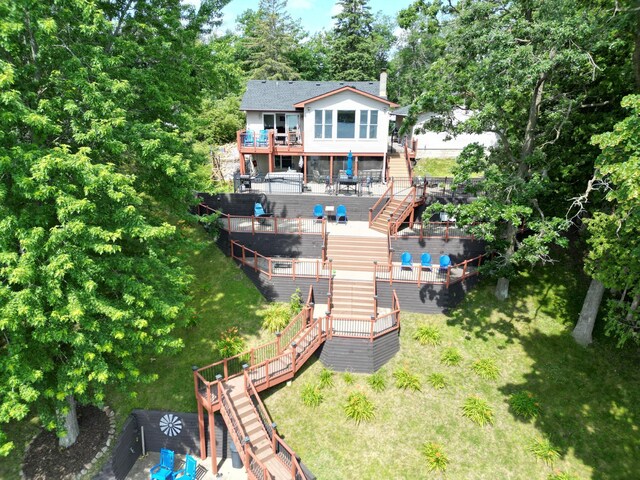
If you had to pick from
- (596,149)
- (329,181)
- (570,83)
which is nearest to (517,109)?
(570,83)

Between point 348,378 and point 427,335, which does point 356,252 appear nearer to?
point 427,335

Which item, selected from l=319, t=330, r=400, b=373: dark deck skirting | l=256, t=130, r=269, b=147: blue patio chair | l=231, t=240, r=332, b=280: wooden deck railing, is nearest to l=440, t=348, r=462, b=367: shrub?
l=319, t=330, r=400, b=373: dark deck skirting

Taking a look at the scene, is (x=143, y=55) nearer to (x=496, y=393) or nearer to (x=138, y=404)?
(x=138, y=404)

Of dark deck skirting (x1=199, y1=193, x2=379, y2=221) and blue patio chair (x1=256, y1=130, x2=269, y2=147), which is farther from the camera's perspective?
blue patio chair (x1=256, y1=130, x2=269, y2=147)

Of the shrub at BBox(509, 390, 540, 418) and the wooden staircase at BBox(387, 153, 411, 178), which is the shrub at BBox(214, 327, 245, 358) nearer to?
the shrub at BBox(509, 390, 540, 418)

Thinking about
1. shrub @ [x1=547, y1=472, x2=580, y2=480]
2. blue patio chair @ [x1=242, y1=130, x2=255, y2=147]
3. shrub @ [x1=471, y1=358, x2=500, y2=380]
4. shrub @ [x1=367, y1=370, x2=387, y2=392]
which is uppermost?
blue patio chair @ [x1=242, y1=130, x2=255, y2=147]

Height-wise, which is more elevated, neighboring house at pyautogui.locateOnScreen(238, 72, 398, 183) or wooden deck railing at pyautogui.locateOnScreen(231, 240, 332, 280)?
neighboring house at pyautogui.locateOnScreen(238, 72, 398, 183)
